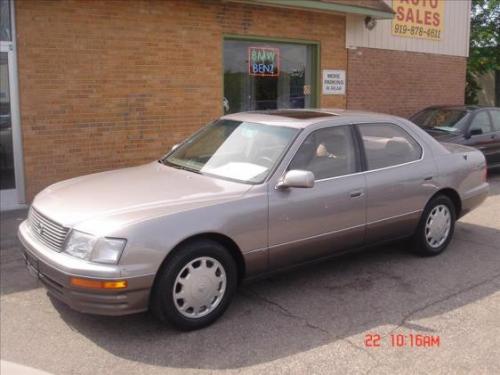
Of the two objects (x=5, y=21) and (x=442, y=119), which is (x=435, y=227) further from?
(x=5, y=21)

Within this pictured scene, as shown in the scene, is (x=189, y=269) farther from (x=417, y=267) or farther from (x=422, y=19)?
(x=422, y=19)

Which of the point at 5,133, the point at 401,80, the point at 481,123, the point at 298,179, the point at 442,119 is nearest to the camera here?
the point at 298,179

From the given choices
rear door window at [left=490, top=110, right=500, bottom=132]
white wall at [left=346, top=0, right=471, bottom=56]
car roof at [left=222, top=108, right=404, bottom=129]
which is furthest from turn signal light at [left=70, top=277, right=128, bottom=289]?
white wall at [left=346, top=0, right=471, bottom=56]

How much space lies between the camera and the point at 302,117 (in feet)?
17.2

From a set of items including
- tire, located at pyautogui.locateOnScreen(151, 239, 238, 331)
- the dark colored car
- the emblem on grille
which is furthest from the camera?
the dark colored car

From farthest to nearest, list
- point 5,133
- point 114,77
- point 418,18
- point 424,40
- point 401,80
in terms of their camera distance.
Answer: point 424,40, point 418,18, point 401,80, point 114,77, point 5,133

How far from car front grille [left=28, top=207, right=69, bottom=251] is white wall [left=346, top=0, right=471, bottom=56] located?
30.5 ft

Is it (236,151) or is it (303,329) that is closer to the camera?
(303,329)

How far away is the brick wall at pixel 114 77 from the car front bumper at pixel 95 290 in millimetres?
4643

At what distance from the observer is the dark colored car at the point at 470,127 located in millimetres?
10422

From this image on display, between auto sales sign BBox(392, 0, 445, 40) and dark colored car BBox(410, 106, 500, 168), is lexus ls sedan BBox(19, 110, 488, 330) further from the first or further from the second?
auto sales sign BBox(392, 0, 445, 40)

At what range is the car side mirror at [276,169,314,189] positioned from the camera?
4.34 meters

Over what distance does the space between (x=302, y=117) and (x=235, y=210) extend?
4.69 ft

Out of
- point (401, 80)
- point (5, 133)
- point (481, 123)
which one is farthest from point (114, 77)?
point (401, 80)
